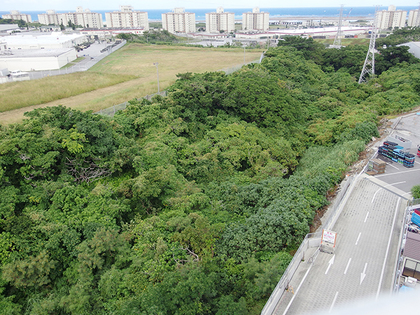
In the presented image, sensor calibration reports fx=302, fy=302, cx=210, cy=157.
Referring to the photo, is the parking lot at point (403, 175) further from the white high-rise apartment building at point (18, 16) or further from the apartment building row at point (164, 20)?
the white high-rise apartment building at point (18, 16)

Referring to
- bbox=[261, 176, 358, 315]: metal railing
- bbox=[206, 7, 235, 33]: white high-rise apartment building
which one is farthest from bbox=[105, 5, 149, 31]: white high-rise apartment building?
bbox=[261, 176, 358, 315]: metal railing

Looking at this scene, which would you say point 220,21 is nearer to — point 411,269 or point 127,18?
point 127,18

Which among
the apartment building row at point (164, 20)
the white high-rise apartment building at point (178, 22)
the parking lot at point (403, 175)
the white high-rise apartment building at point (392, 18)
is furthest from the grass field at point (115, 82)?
the white high-rise apartment building at point (392, 18)

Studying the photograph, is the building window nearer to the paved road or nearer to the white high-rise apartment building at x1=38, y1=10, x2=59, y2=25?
the paved road

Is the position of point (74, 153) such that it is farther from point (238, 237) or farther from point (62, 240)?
point (238, 237)

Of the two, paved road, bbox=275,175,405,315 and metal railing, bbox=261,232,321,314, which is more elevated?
metal railing, bbox=261,232,321,314

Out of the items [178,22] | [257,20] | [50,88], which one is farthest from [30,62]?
[257,20]
